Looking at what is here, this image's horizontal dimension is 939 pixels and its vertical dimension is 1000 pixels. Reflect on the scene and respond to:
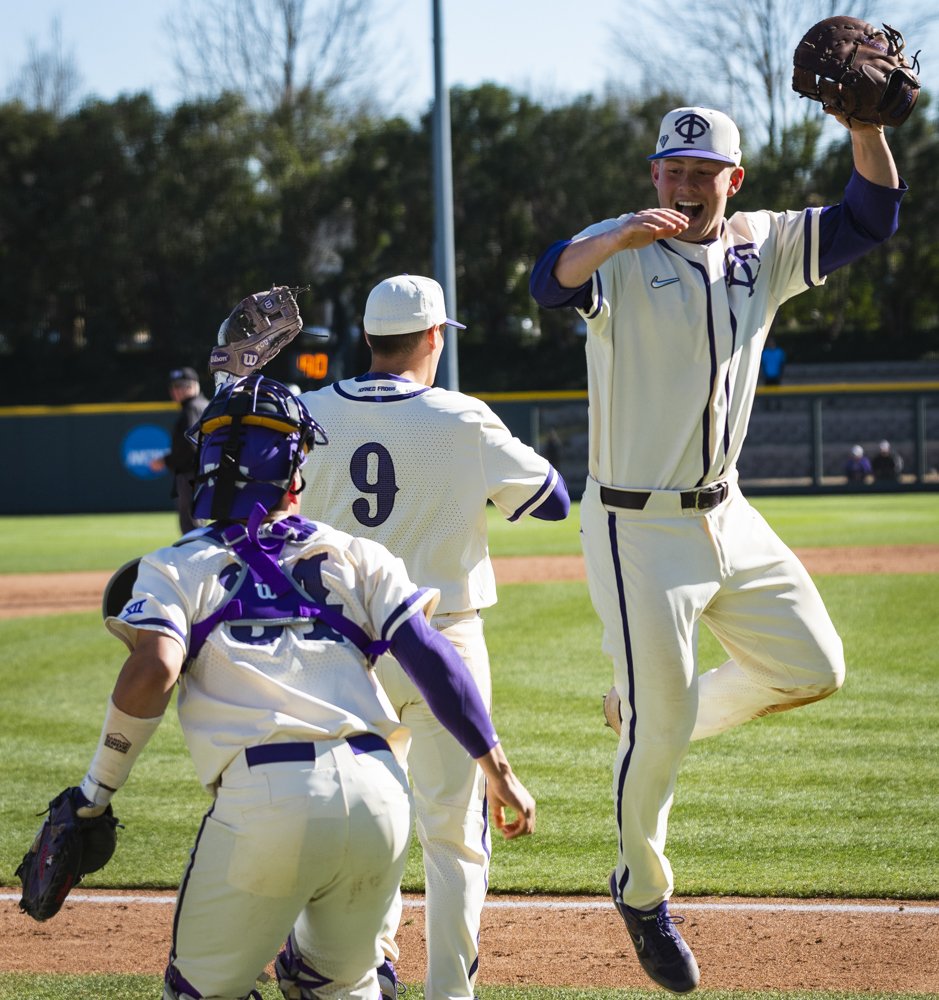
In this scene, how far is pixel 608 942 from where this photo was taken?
4102 mm

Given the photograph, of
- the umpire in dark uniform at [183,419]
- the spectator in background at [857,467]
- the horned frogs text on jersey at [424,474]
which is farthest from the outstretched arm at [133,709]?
the spectator in background at [857,467]

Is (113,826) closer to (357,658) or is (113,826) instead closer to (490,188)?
(357,658)

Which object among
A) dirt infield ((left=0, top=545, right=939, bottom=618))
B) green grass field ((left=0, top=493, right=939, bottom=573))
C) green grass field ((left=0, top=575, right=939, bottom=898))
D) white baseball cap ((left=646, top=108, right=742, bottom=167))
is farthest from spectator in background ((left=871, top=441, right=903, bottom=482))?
white baseball cap ((left=646, top=108, right=742, bottom=167))

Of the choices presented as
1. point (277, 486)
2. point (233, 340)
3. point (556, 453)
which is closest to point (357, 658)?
point (277, 486)

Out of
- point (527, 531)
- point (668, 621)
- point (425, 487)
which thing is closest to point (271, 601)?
point (425, 487)

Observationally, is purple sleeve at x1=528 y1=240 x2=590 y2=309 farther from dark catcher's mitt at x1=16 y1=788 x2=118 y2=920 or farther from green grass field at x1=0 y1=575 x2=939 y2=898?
green grass field at x1=0 y1=575 x2=939 y2=898

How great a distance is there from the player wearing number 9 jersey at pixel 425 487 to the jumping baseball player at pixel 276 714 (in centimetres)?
82

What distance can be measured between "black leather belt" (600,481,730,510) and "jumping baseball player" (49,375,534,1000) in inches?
51.2

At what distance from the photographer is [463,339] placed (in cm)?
3762

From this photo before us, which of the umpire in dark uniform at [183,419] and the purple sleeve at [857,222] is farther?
the umpire in dark uniform at [183,419]

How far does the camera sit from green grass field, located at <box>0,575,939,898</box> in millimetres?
4781

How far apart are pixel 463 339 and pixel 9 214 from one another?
15.5 metres

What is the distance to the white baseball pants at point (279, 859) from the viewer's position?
7.58 feet

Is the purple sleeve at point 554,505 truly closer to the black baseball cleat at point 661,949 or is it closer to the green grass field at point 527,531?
the black baseball cleat at point 661,949
